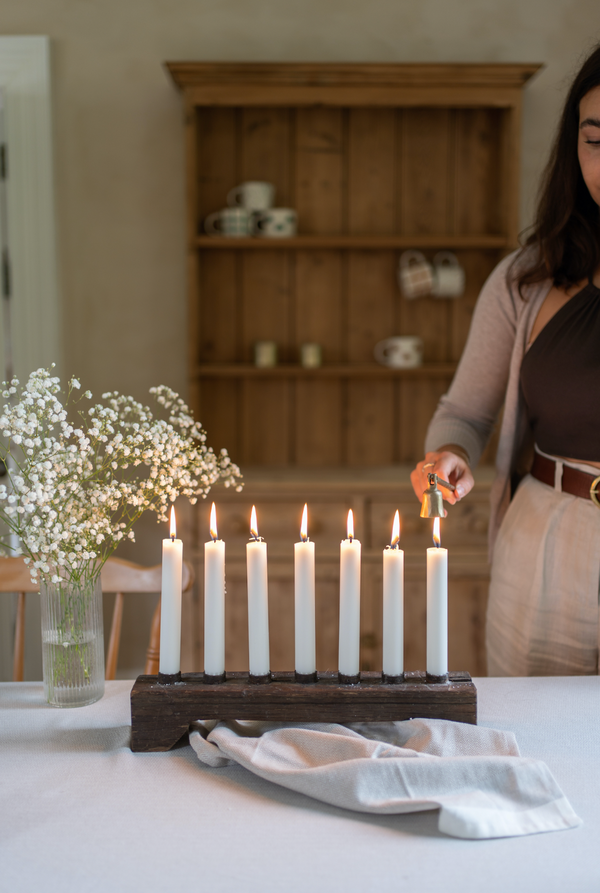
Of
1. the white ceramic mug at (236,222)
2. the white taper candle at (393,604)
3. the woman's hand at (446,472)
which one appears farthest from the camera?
the white ceramic mug at (236,222)

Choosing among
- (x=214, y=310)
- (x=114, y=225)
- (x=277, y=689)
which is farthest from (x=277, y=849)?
(x=114, y=225)

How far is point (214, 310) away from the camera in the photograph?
2.66 m

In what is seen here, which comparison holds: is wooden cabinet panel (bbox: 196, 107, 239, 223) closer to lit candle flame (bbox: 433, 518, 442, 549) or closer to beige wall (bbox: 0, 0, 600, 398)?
beige wall (bbox: 0, 0, 600, 398)

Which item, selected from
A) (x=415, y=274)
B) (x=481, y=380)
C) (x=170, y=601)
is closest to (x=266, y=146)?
(x=415, y=274)

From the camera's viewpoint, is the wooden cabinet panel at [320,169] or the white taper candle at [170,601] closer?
the white taper candle at [170,601]

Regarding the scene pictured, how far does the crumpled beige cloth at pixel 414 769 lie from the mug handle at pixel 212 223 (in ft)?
6.42

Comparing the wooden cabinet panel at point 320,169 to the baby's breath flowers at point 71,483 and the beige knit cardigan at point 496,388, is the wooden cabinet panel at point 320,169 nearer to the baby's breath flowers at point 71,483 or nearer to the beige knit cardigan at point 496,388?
the beige knit cardigan at point 496,388

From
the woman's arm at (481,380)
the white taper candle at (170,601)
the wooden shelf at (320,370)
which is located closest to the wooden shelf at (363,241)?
the wooden shelf at (320,370)

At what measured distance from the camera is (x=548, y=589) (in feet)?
3.93

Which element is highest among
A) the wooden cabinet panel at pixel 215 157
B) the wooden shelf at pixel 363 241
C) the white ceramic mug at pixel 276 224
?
the wooden cabinet panel at pixel 215 157

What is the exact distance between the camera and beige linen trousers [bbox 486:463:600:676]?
116 cm

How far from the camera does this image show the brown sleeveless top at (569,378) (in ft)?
3.85

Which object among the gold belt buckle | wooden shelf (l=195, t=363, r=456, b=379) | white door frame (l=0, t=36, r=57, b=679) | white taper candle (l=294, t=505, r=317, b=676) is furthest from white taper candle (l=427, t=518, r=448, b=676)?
white door frame (l=0, t=36, r=57, b=679)

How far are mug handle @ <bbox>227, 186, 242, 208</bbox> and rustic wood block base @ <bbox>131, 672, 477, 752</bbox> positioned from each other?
1988mm
